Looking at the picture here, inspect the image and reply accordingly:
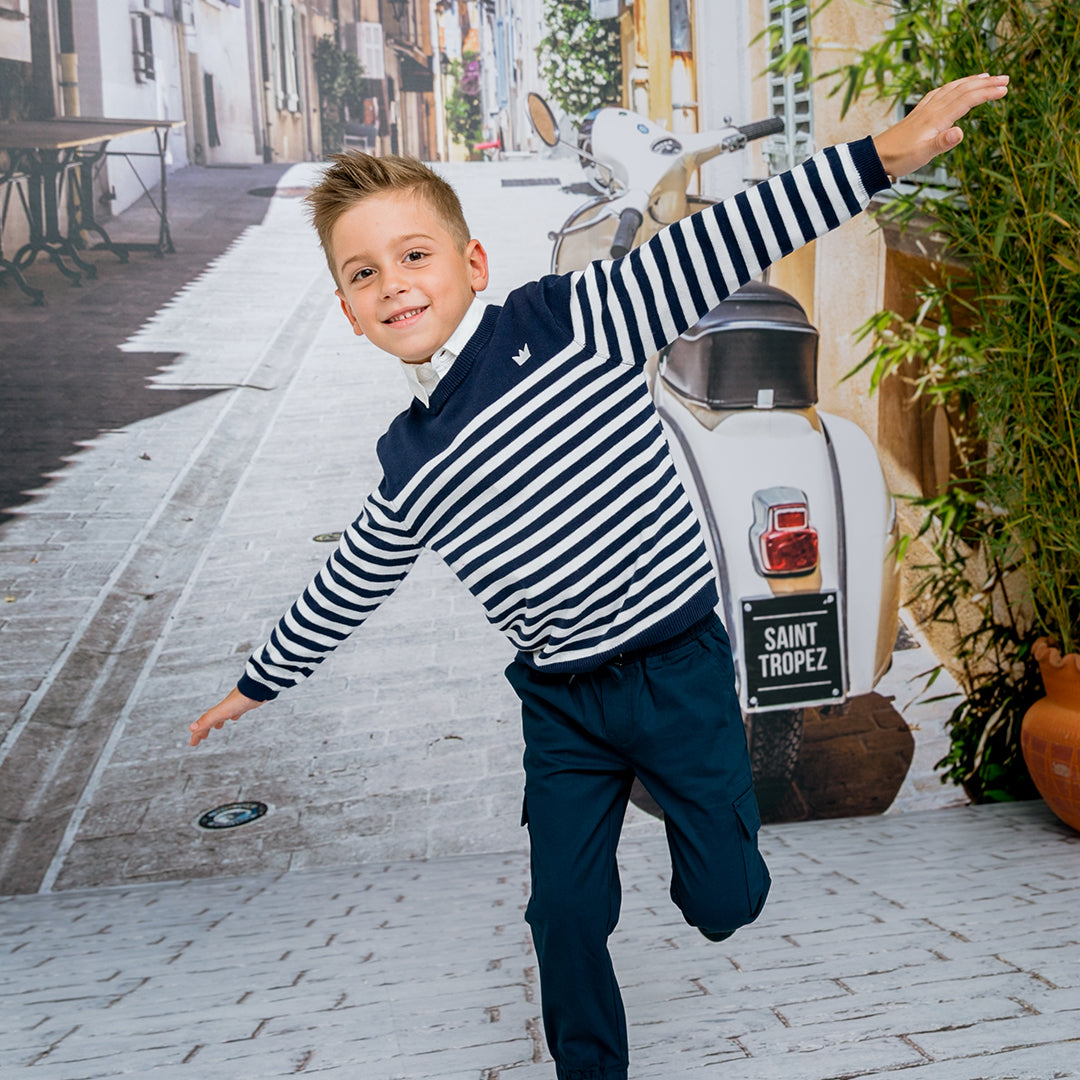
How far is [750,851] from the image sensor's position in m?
1.58

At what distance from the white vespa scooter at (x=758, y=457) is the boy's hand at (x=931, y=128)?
1639 mm

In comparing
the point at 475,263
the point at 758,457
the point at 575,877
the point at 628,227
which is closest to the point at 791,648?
the point at 758,457

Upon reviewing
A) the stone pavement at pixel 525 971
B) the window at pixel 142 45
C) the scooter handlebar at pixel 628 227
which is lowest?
the stone pavement at pixel 525 971

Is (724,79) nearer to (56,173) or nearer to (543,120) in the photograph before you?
(543,120)

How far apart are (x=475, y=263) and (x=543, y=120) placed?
1.69 metres

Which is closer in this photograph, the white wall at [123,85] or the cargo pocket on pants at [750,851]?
the cargo pocket on pants at [750,851]

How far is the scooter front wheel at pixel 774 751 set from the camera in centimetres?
319

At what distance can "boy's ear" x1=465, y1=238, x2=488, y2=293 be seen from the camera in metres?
1.56

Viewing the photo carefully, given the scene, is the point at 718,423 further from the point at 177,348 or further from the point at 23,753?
the point at 23,753

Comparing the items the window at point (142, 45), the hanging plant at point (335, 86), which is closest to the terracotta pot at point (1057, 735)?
the hanging plant at point (335, 86)

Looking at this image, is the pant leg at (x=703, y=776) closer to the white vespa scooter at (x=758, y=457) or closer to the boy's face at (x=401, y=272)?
the boy's face at (x=401, y=272)

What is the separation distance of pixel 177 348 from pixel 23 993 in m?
1.68

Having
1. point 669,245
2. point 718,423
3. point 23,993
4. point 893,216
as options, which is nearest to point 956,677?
point 718,423

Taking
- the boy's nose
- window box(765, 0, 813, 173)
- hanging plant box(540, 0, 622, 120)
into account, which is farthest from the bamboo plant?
the boy's nose
